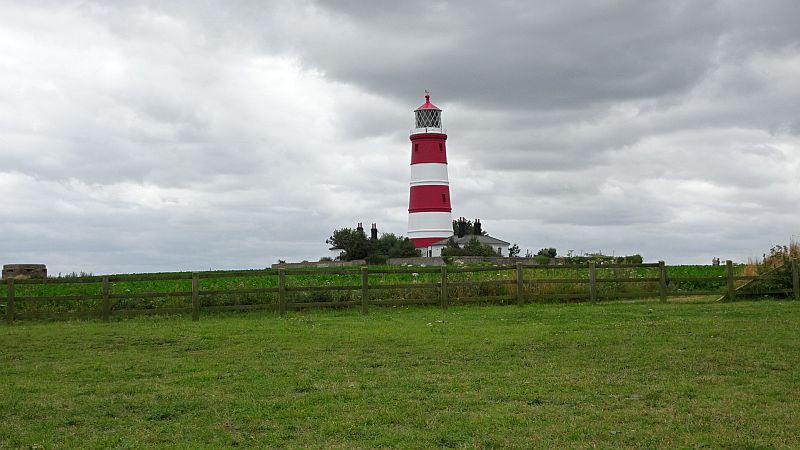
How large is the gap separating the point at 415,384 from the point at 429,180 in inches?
1807

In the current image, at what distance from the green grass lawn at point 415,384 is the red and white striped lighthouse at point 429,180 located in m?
38.4

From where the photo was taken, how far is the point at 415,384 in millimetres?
9891

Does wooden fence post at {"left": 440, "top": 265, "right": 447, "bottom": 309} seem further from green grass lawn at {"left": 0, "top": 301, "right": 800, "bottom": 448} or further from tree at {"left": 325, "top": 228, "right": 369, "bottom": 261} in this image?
tree at {"left": 325, "top": 228, "right": 369, "bottom": 261}

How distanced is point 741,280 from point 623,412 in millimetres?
18535

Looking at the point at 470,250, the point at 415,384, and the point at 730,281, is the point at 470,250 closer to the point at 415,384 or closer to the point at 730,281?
the point at 730,281

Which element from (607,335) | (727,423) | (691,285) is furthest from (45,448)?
(691,285)

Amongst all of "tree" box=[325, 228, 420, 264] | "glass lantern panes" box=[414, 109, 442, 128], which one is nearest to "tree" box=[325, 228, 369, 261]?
"tree" box=[325, 228, 420, 264]

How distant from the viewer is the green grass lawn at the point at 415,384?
24.4ft

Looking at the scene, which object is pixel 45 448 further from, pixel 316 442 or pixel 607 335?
pixel 607 335

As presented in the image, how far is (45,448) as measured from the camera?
723 cm

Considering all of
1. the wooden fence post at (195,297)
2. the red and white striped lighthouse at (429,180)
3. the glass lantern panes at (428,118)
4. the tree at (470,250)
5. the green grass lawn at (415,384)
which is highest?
the glass lantern panes at (428,118)

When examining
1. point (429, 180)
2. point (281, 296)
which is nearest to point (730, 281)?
point (281, 296)

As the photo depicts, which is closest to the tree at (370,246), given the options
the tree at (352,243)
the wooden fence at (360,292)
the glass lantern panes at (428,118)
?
the tree at (352,243)

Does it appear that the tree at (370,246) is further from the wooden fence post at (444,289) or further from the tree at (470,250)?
the wooden fence post at (444,289)
